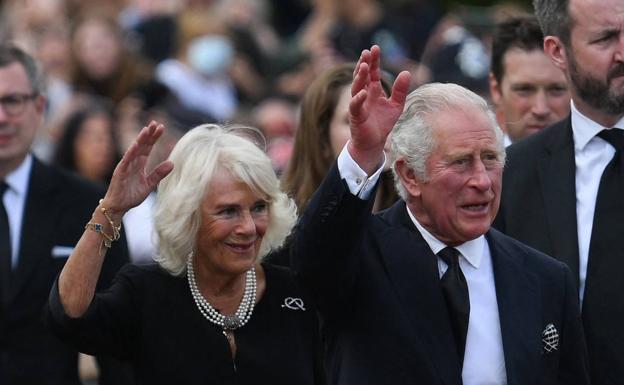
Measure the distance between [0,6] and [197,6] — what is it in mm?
2529

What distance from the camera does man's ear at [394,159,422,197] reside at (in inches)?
187

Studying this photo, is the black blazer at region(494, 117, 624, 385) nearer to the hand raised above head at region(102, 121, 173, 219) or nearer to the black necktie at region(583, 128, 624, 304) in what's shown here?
the black necktie at region(583, 128, 624, 304)

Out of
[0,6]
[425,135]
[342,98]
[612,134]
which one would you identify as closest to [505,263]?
[425,135]

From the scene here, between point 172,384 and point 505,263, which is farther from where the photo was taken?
point 172,384

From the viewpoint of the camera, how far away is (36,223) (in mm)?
6707

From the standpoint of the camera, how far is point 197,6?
46.0 ft

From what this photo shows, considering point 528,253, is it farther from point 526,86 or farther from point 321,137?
point 526,86

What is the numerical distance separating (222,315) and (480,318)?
1.10 meters

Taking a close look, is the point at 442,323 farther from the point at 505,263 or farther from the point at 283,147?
the point at 283,147

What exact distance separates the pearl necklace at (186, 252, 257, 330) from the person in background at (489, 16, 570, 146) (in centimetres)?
195

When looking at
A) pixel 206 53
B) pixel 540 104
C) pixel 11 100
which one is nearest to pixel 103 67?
pixel 206 53

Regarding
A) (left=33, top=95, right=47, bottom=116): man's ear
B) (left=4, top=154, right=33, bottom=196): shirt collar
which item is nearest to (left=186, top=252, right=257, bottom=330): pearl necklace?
(left=4, top=154, right=33, bottom=196): shirt collar


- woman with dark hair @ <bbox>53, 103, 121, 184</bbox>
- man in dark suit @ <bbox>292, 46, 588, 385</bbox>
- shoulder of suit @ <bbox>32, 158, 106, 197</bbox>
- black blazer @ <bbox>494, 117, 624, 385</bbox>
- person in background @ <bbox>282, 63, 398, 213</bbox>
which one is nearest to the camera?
man in dark suit @ <bbox>292, 46, 588, 385</bbox>

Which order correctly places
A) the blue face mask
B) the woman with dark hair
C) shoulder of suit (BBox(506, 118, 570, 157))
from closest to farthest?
shoulder of suit (BBox(506, 118, 570, 157)) < the woman with dark hair < the blue face mask
